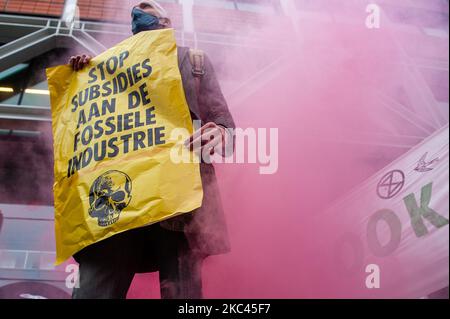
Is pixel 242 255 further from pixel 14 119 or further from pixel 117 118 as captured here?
pixel 14 119

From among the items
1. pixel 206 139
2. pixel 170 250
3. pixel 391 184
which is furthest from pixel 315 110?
pixel 170 250

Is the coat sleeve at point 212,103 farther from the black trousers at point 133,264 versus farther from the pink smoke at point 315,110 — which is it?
the pink smoke at point 315,110

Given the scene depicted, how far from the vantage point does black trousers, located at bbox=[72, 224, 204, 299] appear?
0.99 m

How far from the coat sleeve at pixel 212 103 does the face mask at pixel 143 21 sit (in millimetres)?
217

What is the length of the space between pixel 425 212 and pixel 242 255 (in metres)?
0.93

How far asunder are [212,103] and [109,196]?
404 millimetres

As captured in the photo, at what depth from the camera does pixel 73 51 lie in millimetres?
2596

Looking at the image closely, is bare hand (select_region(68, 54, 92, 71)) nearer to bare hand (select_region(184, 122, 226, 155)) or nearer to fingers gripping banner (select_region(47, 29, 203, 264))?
fingers gripping banner (select_region(47, 29, 203, 264))

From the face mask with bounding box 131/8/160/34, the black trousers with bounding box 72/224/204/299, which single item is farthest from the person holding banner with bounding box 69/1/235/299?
the face mask with bounding box 131/8/160/34

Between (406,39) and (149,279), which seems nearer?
(149,279)

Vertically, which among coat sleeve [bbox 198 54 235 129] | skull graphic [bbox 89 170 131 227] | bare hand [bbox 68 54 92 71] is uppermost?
bare hand [bbox 68 54 92 71]

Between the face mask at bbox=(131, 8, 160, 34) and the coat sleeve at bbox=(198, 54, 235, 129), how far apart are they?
217mm
